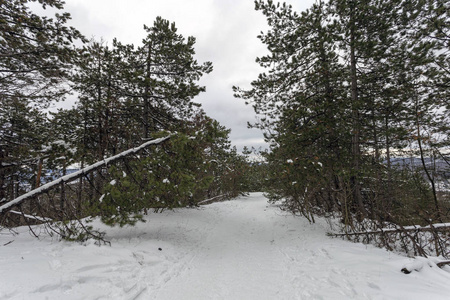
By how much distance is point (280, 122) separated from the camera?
784 centimetres

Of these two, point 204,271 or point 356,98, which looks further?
point 356,98

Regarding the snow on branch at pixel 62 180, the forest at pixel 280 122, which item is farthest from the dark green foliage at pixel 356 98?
the snow on branch at pixel 62 180

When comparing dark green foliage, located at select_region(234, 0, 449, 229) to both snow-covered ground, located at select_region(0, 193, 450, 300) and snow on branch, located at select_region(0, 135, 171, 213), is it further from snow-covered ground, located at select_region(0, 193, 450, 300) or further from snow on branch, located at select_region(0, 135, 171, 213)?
snow on branch, located at select_region(0, 135, 171, 213)

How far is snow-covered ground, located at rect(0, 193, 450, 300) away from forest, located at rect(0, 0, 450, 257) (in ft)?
2.43

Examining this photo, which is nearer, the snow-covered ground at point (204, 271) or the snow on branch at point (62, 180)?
the snow-covered ground at point (204, 271)

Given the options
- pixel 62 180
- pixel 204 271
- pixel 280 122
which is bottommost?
pixel 204 271

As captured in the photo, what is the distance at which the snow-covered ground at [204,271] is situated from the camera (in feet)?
9.47

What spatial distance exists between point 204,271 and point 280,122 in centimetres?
608

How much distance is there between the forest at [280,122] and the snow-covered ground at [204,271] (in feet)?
2.43

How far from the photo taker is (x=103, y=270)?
3.52 metres

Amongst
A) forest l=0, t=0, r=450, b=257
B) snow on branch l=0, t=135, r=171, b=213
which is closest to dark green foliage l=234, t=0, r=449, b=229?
forest l=0, t=0, r=450, b=257

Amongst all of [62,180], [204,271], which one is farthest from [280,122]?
[62,180]

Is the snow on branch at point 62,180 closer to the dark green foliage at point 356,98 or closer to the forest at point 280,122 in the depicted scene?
the forest at point 280,122

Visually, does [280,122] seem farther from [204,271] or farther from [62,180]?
[62,180]
